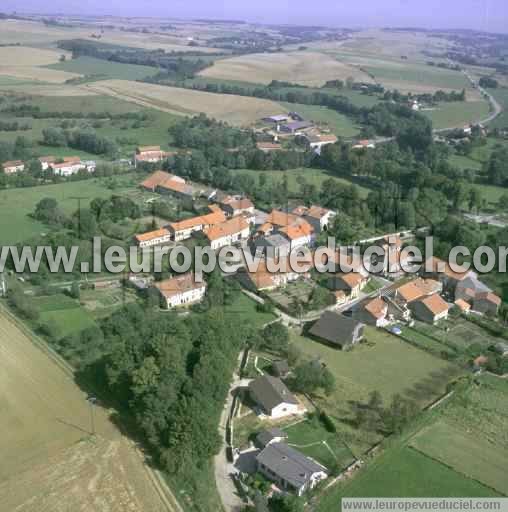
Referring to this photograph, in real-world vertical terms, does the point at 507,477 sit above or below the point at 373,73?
below

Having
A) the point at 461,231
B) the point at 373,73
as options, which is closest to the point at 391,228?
the point at 461,231

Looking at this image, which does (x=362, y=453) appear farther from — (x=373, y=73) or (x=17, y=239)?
(x=373, y=73)

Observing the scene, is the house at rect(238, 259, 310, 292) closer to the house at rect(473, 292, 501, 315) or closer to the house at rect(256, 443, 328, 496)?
the house at rect(473, 292, 501, 315)

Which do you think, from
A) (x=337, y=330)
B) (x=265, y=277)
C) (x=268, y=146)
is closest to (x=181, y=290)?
(x=265, y=277)

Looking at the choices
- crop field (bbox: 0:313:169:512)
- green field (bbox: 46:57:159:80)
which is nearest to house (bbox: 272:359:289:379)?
crop field (bbox: 0:313:169:512)

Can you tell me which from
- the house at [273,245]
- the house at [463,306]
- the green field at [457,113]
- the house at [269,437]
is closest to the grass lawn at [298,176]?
the house at [273,245]
